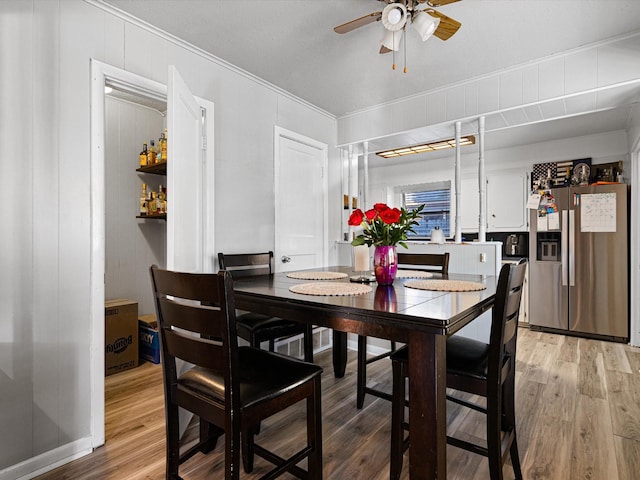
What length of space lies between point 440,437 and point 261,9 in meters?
2.31

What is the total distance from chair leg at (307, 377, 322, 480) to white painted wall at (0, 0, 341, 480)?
1305mm

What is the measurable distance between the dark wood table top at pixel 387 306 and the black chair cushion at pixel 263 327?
514 millimetres

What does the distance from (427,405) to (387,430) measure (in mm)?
1150

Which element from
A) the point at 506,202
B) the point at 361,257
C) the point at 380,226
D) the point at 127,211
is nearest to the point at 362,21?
the point at 380,226

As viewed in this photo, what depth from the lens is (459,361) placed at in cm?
147

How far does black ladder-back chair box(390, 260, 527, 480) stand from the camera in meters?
1.27

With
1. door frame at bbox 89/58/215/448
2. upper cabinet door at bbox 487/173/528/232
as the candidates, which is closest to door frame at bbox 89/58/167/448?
door frame at bbox 89/58/215/448

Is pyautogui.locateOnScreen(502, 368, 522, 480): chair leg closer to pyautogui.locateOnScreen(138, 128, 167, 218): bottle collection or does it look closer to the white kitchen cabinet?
pyautogui.locateOnScreen(138, 128, 167, 218): bottle collection

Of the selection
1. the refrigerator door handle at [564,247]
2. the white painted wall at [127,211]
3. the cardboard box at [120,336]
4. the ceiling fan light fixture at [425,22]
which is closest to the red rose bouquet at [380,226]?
the ceiling fan light fixture at [425,22]

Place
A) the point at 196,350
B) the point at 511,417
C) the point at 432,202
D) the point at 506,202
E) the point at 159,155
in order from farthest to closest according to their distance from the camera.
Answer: the point at 432,202 → the point at 506,202 → the point at 159,155 → the point at 511,417 → the point at 196,350

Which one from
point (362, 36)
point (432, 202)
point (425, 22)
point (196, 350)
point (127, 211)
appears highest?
point (362, 36)

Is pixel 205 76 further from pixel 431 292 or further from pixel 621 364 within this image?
pixel 621 364

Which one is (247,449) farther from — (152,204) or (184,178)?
(152,204)

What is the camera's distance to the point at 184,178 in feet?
6.55
